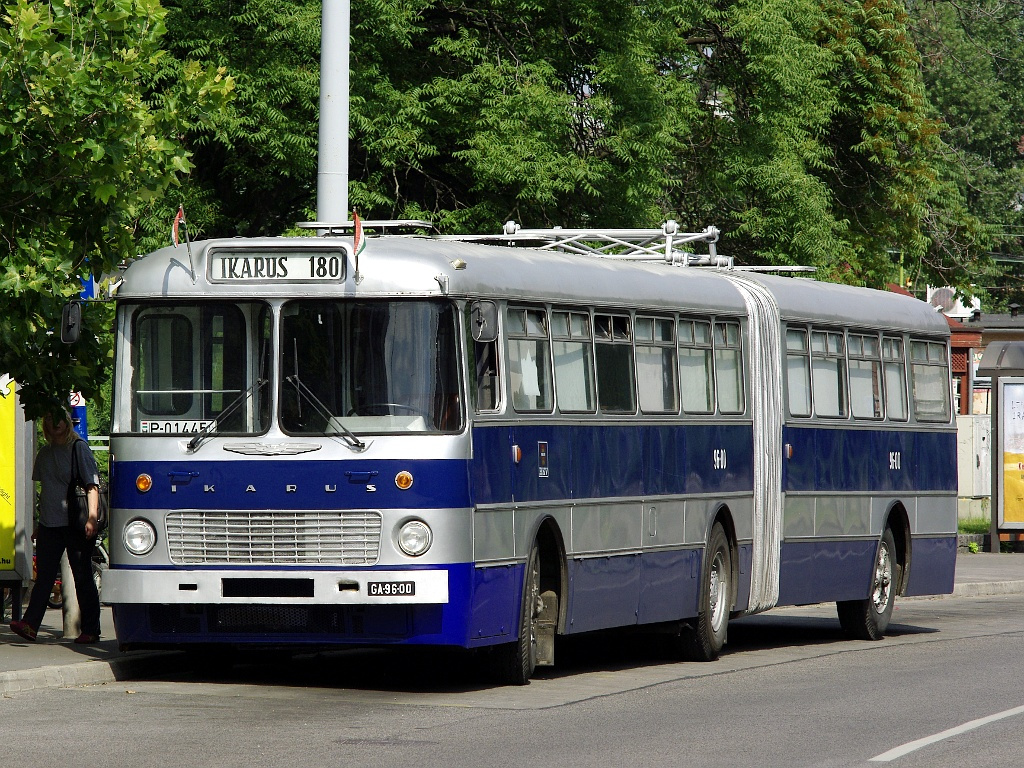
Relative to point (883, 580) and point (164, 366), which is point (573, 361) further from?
point (883, 580)

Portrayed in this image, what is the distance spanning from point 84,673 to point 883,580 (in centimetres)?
822

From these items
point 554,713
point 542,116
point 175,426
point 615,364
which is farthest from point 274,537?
point 542,116

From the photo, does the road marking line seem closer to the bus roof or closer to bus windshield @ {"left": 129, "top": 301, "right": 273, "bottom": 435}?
the bus roof

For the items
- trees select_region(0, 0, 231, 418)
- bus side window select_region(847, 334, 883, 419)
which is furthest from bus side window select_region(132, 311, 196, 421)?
bus side window select_region(847, 334, 883, 419)

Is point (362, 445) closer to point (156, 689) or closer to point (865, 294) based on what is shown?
Answer: point (156, 689)

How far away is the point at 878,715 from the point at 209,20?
553 inches

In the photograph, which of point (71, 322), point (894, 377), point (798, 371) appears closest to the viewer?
point (71, 322)

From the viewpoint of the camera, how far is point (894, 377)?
1867cm

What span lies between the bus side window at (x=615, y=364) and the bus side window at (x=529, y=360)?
76cm

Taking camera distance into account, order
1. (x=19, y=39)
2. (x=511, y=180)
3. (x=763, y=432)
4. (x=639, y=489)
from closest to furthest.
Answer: (x=19, y=39) < (x=639, y=489) < (x=763, y=432) < (x=511, y=180)

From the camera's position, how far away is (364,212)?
77.7ft

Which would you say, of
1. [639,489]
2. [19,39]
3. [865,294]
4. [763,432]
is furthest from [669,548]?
[19,39]

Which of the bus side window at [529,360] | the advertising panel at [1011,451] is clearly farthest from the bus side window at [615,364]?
the advertising panel at [1011,451]

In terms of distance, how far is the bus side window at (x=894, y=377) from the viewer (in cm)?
1852
